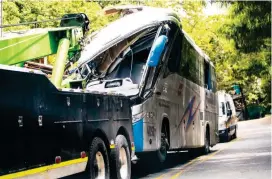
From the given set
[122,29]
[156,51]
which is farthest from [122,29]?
[156,51]

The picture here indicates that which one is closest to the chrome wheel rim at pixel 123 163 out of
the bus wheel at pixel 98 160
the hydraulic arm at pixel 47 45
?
the bus wheel at pixel 98 160

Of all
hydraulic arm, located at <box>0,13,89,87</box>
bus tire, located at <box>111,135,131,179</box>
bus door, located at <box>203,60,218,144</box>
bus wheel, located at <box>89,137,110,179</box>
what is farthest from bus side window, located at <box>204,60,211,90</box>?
bus wheel, located at <box>89,137,110,179</box>

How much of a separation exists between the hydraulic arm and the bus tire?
1.66 meters

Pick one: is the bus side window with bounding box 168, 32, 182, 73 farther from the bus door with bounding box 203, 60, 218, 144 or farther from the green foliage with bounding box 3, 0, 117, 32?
the green foliage with bounding box 3, 0, 117, 32

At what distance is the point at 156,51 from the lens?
43.3 ft

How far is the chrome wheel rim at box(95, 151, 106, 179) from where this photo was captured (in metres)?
9.63

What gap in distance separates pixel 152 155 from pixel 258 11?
15.1 ft

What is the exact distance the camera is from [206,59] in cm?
2223

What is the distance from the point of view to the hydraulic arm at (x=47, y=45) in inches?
386

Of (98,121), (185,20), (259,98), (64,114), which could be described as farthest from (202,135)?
(259,98)

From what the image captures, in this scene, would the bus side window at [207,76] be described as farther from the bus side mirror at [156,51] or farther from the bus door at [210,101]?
the bus side mirror at [156,51]

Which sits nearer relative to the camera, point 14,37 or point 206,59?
point 14,37

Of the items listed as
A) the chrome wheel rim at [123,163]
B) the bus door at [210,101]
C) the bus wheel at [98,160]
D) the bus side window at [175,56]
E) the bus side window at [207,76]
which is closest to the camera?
the bus wheel at [98,160]

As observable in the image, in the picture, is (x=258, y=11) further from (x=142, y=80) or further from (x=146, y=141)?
(x=146, y=141)
